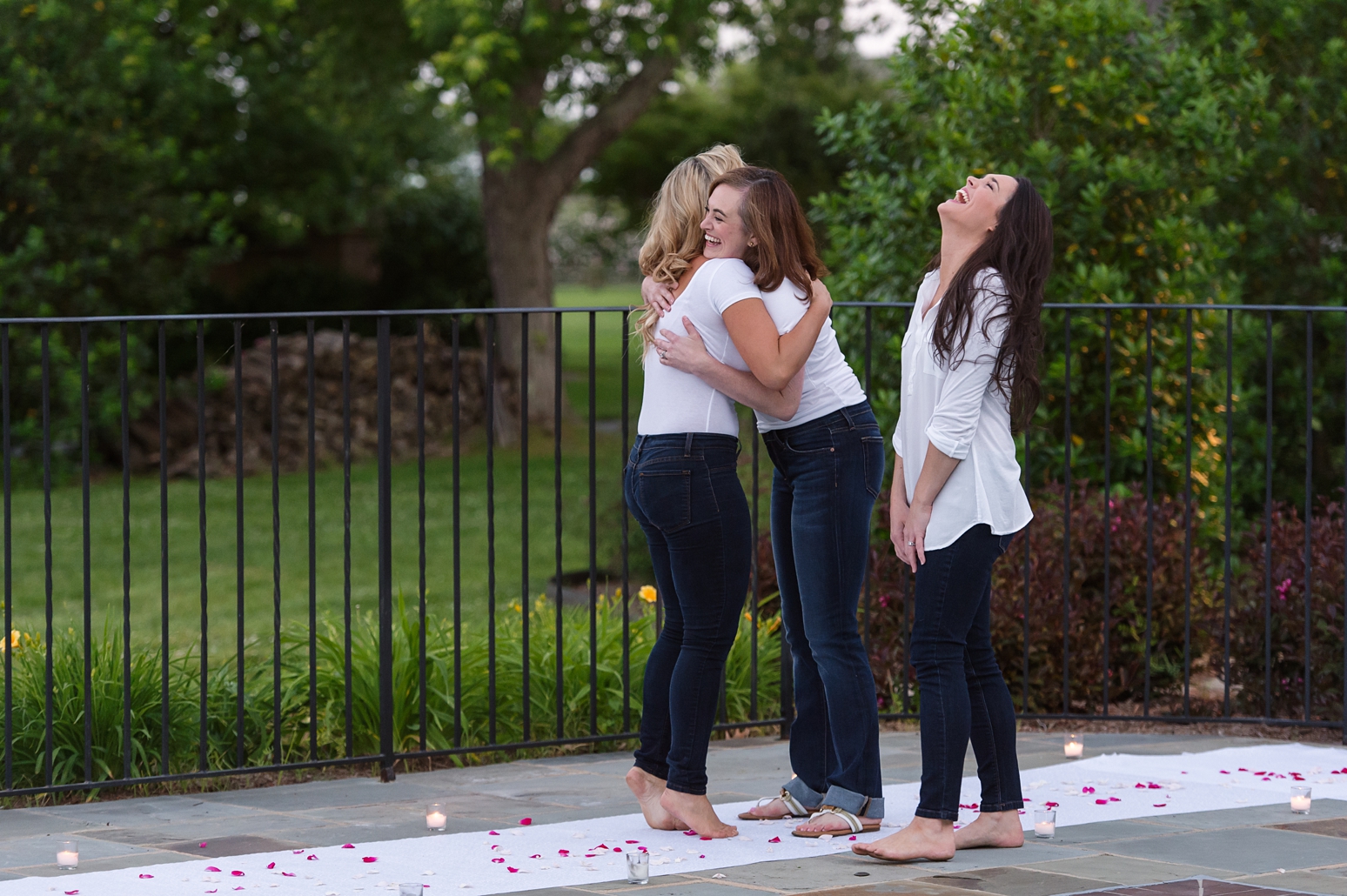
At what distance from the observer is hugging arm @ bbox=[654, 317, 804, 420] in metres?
3.90

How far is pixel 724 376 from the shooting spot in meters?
3.89

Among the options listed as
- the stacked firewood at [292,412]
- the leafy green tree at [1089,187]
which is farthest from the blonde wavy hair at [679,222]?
the stacked firewood at [292,412]

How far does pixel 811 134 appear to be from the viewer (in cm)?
2166

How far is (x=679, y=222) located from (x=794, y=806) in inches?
60.6

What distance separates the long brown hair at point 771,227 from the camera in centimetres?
391

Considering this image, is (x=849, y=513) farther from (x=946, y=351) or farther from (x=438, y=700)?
(x=438, y=700)

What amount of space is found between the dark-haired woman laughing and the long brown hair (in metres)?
0.32

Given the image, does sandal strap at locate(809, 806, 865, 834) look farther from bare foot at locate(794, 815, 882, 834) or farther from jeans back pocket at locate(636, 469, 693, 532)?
jeans back pocket at locate(636, 469, 693, 532)

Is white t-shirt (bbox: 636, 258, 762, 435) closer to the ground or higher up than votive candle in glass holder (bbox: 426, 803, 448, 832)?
higher up

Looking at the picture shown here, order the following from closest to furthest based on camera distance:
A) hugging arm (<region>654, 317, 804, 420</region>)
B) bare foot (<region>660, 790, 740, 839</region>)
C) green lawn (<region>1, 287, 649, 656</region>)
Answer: hugging arm (<region>654, 317, 804, 420</region>), bare foot (<region>660, 790, 740, 839</region>), green lawn (<region>1, 287, 649, 656</region>)

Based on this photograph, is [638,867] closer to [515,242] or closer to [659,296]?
[659,296]

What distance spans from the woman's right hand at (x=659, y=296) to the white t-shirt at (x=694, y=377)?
0.03m

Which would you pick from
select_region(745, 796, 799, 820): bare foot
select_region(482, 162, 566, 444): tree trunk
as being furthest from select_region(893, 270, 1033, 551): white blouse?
select_region(482, 162, 566, 444): tree trunk

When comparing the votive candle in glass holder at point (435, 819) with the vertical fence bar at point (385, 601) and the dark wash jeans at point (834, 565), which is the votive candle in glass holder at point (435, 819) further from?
the dark wash jeans at point (834, 565)
